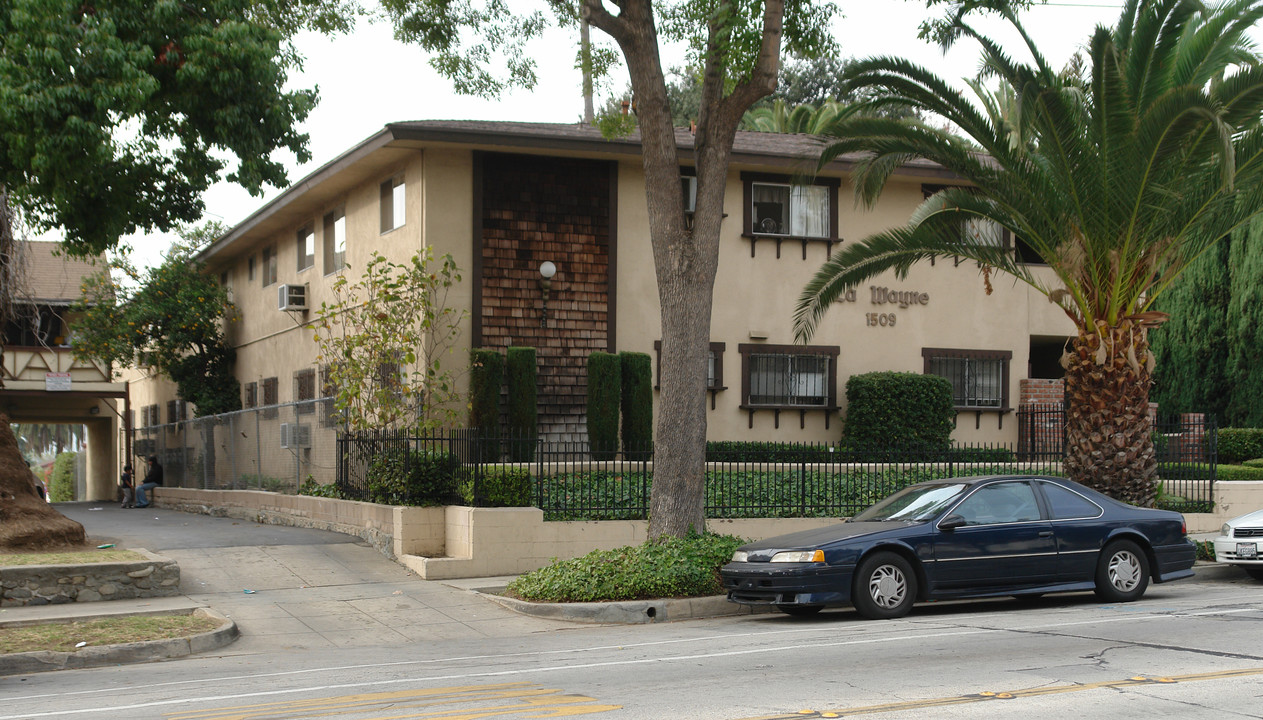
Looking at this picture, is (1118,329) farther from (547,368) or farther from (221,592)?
(221,592)

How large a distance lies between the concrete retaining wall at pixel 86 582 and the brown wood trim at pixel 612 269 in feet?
29.6

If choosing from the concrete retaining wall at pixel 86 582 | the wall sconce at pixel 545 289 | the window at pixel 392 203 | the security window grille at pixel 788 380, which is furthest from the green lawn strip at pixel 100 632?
the security window grille at pixel 788 380

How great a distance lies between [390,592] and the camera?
14203 mm

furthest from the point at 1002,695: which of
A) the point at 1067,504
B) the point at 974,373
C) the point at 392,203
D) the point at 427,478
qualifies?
the point at 974,373

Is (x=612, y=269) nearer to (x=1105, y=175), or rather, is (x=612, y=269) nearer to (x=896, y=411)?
(x=896, y=411)

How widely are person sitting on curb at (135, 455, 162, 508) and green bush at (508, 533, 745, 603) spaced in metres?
19.5

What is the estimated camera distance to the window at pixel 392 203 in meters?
20.9

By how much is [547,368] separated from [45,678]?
37.3 feet

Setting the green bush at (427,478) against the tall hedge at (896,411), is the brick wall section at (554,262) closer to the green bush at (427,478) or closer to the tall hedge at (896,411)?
the green bush at (427,478)

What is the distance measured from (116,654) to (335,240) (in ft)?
47.4

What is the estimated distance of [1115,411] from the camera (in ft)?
52.0

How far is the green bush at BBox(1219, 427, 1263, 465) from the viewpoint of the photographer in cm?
2723

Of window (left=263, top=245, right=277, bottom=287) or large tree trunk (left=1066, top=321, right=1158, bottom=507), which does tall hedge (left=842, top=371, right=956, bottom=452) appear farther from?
window (left=263, top=245, right=277, bottom=287)

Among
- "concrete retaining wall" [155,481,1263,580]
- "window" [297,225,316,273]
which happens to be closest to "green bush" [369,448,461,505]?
"concrete retaining wall" [155,481,1263,580]
